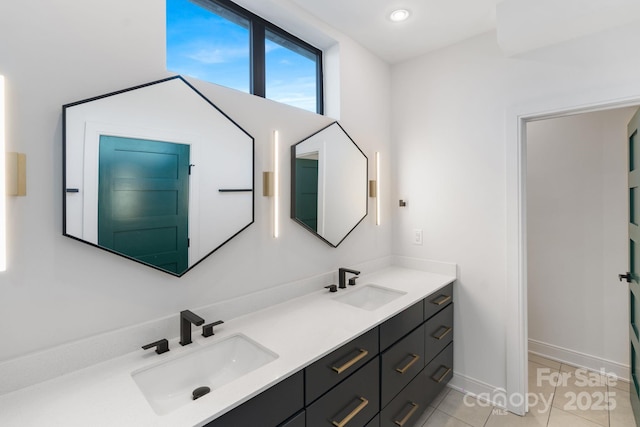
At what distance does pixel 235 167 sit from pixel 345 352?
1066mm

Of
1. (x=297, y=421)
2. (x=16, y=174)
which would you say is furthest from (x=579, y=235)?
(x=16, y=174)

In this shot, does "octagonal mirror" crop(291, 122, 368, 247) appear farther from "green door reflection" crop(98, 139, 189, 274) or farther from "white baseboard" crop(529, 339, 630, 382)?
"white baseboard" crop(529, 339, 630, 382)

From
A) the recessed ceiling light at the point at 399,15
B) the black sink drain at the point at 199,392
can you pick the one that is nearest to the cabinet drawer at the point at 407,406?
the black sink drain at the point at 199,392

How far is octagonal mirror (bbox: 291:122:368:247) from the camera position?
1.97 metres

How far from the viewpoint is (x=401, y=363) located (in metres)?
1.75

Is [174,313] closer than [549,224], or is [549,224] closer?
[174,313]

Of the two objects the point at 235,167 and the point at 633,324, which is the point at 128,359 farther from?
the point at 633,324

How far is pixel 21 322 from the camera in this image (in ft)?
3.43

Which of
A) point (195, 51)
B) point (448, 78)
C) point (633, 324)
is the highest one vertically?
point (448, 78)

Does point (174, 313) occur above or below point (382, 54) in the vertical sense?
below

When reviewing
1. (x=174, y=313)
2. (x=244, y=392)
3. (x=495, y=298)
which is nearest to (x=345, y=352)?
(x=244, y=392)

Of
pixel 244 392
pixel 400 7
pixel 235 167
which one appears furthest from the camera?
pixel 400 7

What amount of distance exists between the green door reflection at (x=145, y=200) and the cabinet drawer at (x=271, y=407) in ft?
2.27

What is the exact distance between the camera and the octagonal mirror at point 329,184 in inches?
77.5
